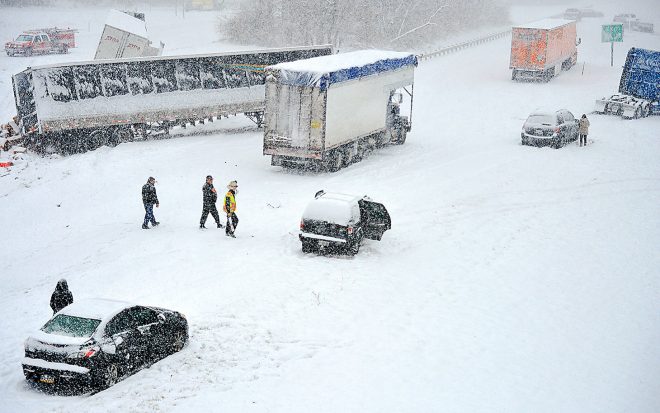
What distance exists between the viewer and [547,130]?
31969 mm

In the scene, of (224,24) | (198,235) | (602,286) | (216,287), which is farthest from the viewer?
(224,24)

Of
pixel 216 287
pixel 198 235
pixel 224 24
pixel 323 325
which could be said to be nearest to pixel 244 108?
pixel 198 235

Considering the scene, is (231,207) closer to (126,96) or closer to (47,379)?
(47,379)

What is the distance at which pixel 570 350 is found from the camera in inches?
605

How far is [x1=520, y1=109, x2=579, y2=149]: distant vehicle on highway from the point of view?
3200 cm

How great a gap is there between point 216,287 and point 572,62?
48760mm

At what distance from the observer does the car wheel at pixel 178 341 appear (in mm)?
13734

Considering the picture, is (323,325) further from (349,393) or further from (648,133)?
(648,133)

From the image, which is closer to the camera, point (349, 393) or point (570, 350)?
point (349, 393)

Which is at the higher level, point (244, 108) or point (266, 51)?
point (266, 51)

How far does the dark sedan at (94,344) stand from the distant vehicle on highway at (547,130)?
2311cm

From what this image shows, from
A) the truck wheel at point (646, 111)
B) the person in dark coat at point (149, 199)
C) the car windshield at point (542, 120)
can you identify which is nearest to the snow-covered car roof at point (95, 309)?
the person in dark coat at point (149, 199)

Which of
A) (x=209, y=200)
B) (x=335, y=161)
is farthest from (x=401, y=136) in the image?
(x=209, y=200)

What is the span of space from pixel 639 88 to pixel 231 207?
29.7 metres
